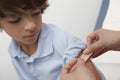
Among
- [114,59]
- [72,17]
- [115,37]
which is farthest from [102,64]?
[72,17]

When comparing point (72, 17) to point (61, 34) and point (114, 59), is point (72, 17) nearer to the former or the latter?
point (114, 59)

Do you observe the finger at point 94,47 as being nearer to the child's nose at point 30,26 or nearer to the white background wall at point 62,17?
the child's nose at point 30,26

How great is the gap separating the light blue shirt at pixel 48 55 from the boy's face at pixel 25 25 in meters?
0.07

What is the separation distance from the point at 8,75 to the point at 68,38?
0.80 metres

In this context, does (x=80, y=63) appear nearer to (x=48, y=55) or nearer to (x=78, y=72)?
(x=78, y=72)

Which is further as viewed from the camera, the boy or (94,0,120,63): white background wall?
(94,0,120,63): white background wall

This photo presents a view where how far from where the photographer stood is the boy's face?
0.97 metres

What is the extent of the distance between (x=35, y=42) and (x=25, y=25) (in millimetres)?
154

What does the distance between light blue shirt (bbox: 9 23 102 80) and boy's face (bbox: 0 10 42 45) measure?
7 cm

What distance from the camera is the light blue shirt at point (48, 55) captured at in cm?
104

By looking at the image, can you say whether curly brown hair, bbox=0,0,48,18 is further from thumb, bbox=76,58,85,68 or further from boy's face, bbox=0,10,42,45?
thumb, bbox=76,58,85,68

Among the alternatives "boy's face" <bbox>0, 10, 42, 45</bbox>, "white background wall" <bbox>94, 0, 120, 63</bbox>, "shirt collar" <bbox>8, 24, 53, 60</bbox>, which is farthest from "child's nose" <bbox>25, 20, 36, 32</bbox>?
"white background wall" <bbox>94, 0, 120, 63</bbox>

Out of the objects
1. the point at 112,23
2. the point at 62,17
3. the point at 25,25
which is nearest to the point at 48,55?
the point at 25,25

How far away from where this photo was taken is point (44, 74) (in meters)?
1.13
